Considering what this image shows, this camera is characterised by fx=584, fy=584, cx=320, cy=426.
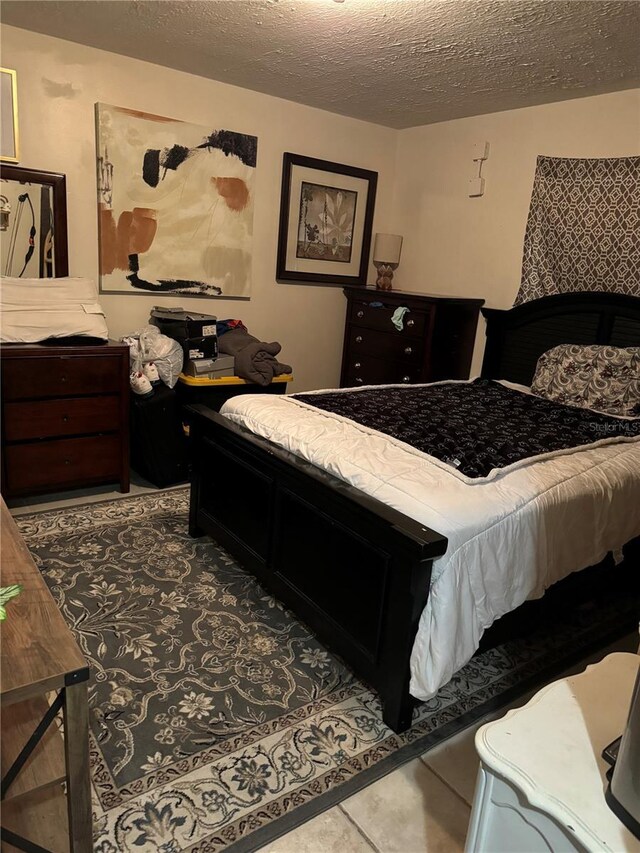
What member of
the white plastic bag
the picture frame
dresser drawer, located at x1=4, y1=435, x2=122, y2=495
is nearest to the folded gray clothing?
the white plastic bag

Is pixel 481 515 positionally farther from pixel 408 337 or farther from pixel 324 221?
pixel 324 221

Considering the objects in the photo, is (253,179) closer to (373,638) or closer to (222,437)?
(222,437)

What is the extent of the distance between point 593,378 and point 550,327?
2.05ft

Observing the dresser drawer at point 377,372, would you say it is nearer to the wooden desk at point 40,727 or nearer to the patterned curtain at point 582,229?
the patterned curtain at point 582,229

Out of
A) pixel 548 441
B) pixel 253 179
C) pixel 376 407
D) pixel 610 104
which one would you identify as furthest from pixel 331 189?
pixel 548 441

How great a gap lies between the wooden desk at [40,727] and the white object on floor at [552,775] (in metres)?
0.78

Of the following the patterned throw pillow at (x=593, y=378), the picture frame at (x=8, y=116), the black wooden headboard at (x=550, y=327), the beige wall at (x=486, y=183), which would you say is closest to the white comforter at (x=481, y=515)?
the patterned throw pillow at (x=593, y=378)

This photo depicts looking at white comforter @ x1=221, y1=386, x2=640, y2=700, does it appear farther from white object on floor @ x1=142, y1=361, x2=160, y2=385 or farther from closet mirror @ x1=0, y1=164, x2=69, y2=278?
A: closet mirror @ x1=0, y1=164, x2=69, y2=278

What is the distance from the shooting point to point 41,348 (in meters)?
2.86

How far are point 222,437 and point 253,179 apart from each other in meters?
2.19

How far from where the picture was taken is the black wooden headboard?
3.22m

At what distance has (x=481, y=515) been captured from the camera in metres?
1.73

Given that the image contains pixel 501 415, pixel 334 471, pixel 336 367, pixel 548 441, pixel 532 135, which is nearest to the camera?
pixel 334 471

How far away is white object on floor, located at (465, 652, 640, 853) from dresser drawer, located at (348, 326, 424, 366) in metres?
2.87
